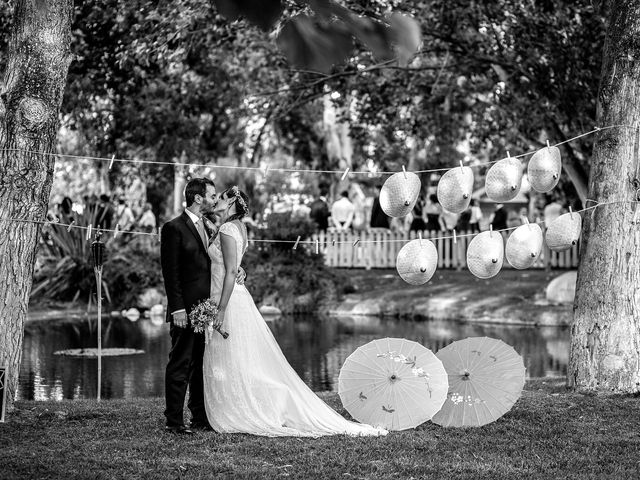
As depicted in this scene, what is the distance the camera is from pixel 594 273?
8688 millimetres

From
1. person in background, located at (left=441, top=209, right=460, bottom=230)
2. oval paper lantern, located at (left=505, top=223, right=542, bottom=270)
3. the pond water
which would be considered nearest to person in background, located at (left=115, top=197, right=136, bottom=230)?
the pond water

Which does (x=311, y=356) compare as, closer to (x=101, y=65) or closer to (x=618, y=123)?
(x=101, y=65)

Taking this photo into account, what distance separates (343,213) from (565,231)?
16.2 metres

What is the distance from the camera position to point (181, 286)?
6.68 metres

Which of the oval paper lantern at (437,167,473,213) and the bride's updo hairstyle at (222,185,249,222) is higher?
the oval paper lantern at (437,167,473,213)

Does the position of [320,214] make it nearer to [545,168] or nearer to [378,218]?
[378,218]

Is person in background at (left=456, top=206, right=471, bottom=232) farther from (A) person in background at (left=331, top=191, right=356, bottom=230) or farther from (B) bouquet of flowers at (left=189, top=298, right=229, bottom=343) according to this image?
(B) bouquet of flowers at (left=189, top=298, right=229, bottom=343)

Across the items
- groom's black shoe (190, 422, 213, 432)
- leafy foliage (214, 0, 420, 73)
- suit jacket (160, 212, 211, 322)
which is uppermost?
leafy foliage (214, 0, 420, 73)

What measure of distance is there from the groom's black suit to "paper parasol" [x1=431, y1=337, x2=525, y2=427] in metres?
1.89

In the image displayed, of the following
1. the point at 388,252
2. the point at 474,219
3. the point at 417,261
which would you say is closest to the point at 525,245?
the point at 417,261

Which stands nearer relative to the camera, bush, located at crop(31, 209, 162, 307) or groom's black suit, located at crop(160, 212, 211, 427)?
groom's black suit, located at crop(160, 212, 211, 427)

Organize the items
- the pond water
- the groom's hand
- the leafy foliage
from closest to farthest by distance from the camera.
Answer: the leafy foliage
the groom's hand
the pond water

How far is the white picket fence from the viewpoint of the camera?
77.0 ft

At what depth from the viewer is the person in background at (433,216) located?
24.0m
